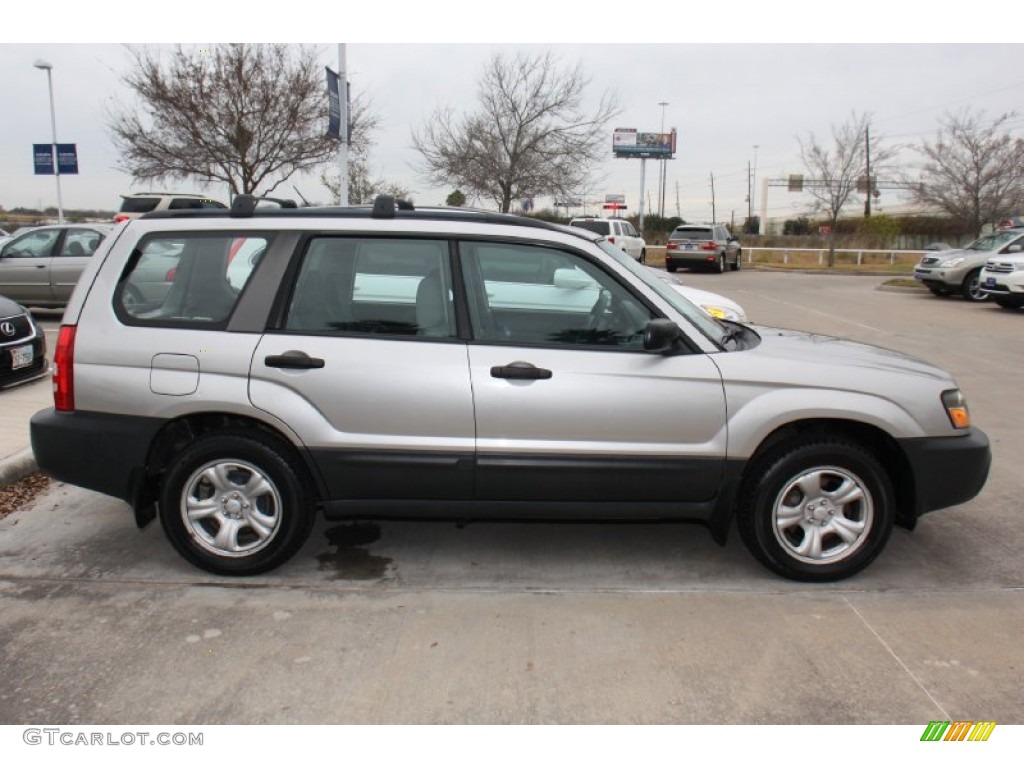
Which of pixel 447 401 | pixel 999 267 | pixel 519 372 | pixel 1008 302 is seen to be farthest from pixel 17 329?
pixel 1008 302

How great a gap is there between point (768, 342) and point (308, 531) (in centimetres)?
252

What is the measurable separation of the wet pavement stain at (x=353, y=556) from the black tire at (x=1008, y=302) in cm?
1610

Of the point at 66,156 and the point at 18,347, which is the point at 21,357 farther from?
the point at 66,156

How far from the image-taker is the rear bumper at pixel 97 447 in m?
3.64

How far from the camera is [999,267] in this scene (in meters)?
15.9

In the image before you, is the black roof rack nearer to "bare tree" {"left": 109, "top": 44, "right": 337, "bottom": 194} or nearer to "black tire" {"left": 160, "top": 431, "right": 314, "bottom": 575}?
"black tire" {"left": 160, "top": 431, "right": 314, "bottom": 575}

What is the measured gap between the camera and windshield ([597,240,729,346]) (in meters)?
3.71

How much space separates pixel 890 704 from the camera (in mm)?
2771

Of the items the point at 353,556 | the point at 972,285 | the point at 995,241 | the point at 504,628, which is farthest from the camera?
the point at 995,241

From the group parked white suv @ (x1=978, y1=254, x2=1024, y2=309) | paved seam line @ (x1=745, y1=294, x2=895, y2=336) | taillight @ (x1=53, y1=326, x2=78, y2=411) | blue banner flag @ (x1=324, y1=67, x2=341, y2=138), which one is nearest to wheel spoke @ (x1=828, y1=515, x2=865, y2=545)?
taillight @ (x1=53, y1=326, x2=78, y2=411)

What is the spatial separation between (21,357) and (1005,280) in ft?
55.5
